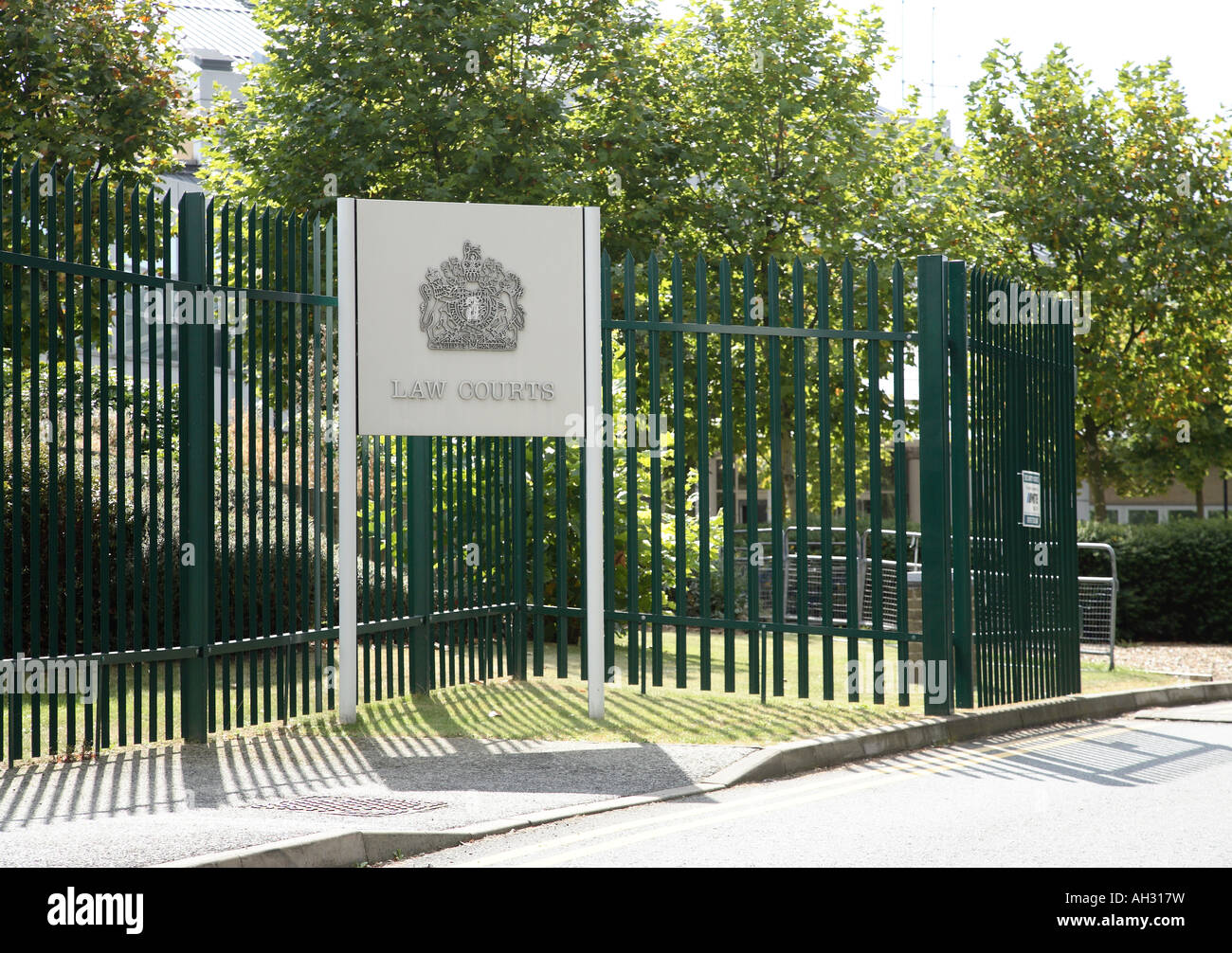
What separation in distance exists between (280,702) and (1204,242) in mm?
19088

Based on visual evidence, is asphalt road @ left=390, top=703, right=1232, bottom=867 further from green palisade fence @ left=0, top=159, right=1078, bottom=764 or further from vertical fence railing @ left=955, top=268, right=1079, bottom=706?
green palisade fence @ left=0, top=159, right=1078, bottom=764

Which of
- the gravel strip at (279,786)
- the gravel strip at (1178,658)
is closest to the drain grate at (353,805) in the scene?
the gravel strip at (279,786)

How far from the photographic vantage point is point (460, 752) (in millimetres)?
7520

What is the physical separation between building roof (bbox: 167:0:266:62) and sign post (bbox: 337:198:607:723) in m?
31.2

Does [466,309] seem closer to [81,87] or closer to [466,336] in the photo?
[466,336]

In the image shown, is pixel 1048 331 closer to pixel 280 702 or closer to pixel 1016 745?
pixel 1016 745

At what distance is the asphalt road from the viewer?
533 centimetres

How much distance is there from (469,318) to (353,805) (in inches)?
134

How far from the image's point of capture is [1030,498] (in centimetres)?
994

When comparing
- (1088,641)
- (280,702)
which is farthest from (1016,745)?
(1088,641)

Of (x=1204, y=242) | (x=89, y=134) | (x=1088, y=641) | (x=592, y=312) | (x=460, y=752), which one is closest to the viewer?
(x=460, y=752)

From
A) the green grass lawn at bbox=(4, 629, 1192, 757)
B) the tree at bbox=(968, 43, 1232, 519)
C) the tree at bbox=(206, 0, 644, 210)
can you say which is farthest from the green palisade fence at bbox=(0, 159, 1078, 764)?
the tree at bbox=(968, 43, 1232, 519)

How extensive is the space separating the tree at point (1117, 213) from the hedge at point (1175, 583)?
5307 millimetres

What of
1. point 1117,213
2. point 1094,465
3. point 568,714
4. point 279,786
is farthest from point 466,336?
point 1094,465
